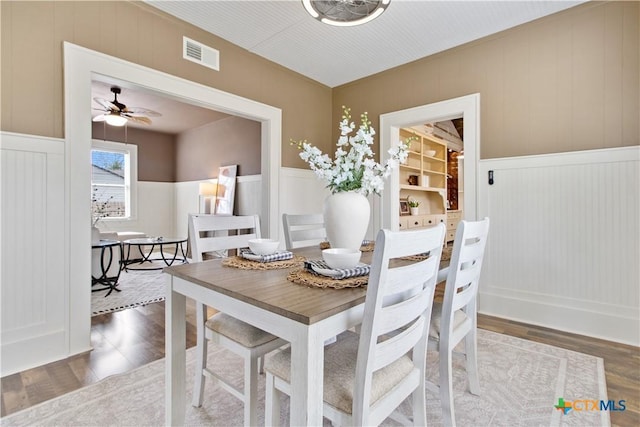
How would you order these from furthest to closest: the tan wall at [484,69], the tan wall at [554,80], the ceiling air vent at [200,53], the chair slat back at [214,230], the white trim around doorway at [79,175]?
1. the ceiling air vent at [200,53]
2. the tan wall at [554,80]
3. the white trim around doorway at [79,175]
4. the tan wall at [484,69]
5. the chair slat back at [214,230]

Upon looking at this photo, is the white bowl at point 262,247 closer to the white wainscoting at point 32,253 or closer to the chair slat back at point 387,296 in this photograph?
the chair slat back at point 387,296

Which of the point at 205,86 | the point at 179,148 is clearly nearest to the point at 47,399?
the point at 205,86

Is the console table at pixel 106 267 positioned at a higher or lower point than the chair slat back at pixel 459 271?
lower

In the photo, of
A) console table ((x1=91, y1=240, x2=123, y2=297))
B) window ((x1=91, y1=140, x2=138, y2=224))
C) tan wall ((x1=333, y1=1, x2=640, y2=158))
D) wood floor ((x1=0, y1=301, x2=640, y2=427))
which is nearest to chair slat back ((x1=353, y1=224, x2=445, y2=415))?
wood floor ((x1=0, y1=301, x2=640, y2=427))

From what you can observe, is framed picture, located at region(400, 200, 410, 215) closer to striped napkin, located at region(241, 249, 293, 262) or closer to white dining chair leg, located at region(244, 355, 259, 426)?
striped napkin, located at region(241, 249, 293, 262)

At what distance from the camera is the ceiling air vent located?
2.75 meters

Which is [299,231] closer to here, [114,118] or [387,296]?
[387,296]

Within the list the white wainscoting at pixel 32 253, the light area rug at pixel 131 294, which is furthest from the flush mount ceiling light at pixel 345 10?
the light area rug at pixel 131 294

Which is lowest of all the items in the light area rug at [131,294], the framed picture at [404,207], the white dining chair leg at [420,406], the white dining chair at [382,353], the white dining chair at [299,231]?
the light area rug at [131,294]

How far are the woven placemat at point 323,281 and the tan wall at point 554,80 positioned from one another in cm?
243

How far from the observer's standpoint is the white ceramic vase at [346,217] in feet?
5.13

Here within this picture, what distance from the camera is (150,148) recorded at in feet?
22.2

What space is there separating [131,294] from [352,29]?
3587 mm

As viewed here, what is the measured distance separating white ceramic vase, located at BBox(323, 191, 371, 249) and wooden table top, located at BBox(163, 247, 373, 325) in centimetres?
34
